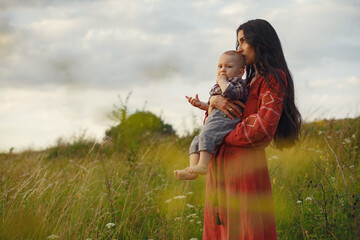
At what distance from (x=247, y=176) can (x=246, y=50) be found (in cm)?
100

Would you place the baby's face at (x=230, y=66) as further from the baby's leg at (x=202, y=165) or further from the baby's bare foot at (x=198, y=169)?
the baby's bare foot at (x=198, y=169)

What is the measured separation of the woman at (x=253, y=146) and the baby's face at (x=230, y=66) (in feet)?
0.28

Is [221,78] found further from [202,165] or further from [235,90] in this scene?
[202,165]

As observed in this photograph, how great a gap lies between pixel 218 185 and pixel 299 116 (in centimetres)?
90

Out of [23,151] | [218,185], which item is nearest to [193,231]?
[218,185]

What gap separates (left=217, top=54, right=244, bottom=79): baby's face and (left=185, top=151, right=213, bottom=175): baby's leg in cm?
67

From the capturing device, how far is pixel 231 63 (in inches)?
107

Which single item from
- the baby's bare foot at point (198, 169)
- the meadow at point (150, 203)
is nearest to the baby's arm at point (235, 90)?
the baby's bare foot at point (198, 169)

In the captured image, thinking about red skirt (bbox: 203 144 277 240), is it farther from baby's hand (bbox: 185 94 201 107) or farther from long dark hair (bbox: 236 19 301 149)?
baby's hand (bbox: 185 94 201 107)

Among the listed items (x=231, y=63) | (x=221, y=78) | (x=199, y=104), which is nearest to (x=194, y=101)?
(x=199, y=104)

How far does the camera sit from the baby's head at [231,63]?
2719 mm

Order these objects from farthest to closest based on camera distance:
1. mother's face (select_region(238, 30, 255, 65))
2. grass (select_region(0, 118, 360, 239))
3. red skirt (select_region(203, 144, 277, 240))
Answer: grass (select_region(0, 118, 360, 239)) → mother's face (select_region(238, 30, 255, 65)) → red skirt (select_region(203, 144, 277, 240))

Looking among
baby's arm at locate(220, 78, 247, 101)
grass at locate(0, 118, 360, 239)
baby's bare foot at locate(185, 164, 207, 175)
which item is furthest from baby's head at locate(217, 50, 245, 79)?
grass at locate(0, 118, 360, 239)

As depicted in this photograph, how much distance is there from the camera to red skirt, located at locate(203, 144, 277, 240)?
8.21ft
